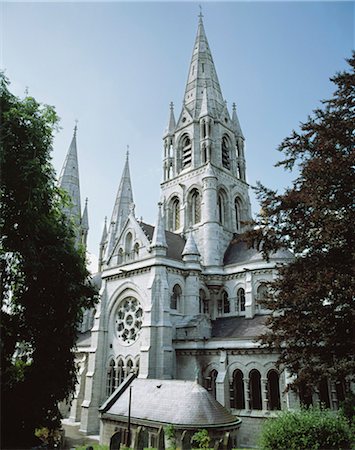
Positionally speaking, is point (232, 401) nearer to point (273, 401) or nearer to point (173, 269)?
point (273, 401)

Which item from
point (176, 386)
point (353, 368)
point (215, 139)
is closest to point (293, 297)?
point (353, 368)

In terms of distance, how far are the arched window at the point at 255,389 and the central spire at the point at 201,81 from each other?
85.6 feet

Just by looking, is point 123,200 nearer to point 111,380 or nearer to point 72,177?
point 72,177

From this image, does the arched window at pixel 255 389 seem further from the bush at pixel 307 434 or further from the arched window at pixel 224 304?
the bush at pixel 307 434

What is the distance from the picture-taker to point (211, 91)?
38562 millimetres

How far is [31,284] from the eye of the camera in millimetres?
13375

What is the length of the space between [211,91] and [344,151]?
28.5 meters

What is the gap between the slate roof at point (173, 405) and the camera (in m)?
15.9

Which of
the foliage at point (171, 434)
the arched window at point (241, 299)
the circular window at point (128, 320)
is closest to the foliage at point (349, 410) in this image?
the foliage at point (171, 434)

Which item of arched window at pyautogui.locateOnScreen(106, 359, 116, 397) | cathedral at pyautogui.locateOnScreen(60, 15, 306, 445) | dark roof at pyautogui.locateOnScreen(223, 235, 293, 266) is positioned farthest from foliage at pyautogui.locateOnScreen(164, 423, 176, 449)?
dark roof at pyautogui.locateOnScreen(223, 235, 293, 266)

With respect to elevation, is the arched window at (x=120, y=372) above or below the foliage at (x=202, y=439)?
above

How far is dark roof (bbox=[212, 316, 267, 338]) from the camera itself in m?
22.3

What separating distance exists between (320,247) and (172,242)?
18.1 metres

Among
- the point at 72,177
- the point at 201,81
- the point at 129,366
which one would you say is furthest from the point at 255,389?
the point at 72,177
